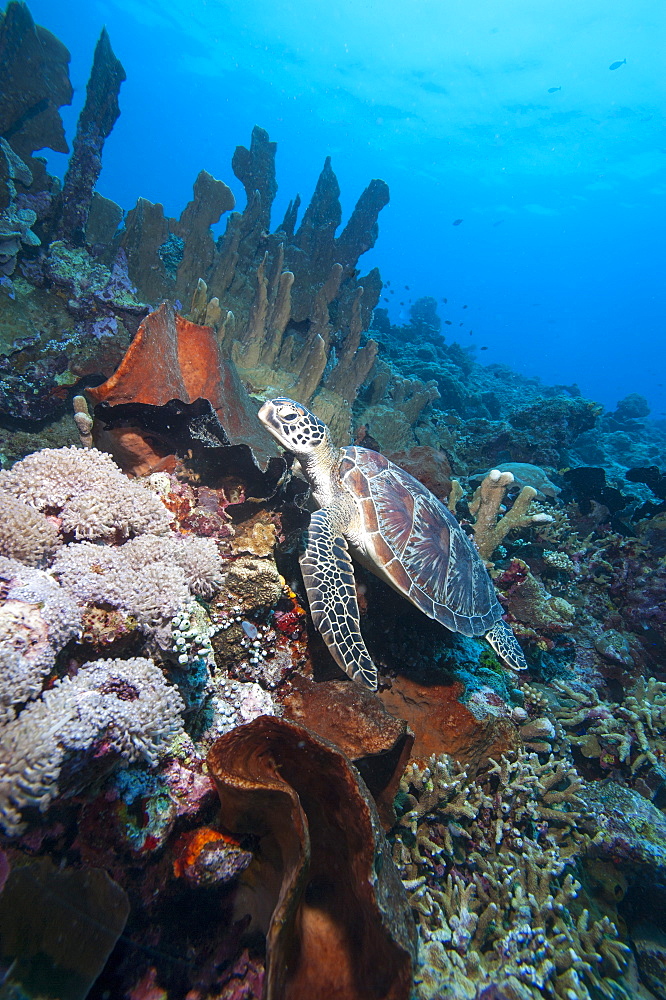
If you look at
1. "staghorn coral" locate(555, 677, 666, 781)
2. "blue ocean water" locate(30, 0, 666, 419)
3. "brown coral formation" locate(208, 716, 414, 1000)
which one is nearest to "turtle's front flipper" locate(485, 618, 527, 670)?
"staghorn coral" locate(555, 677, 666, 781)

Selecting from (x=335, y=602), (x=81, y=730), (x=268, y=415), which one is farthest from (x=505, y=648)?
(x=81, y=730)

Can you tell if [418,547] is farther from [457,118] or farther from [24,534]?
[457,118]

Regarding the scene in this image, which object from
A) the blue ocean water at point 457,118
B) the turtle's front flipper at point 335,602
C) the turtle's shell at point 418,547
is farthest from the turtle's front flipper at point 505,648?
the blue ocean water at point 457,118

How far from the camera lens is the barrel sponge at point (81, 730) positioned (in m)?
1.40

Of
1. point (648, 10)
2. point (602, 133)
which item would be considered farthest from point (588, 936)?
point (602, 133)

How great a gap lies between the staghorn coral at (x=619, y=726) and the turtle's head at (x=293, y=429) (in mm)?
3689

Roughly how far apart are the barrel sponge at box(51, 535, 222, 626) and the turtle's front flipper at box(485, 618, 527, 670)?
2.76 metres

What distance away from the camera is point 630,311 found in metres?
124

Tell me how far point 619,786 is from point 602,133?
262ft

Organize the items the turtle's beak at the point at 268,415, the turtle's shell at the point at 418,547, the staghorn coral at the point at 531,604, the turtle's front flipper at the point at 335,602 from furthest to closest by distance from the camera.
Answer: the staghorn coral at the point at 531,604, the turtle's beak at the point at 268,415, the turtle's shell at the point at 418,547, the turtle's front flipper at the point at 335,602

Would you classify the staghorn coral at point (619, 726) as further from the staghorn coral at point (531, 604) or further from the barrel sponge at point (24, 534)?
the barrel sponge at point (24, 534)

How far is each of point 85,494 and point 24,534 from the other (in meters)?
0.43

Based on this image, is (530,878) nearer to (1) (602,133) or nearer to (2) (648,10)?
(2) (648,10)

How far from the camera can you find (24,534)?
2.28 meters
